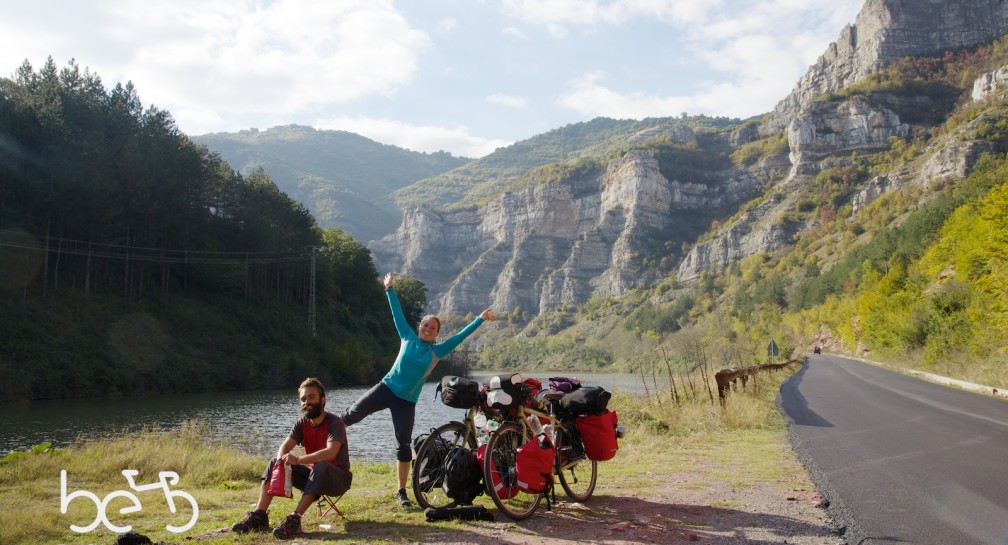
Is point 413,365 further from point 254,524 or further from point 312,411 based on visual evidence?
point 254,524

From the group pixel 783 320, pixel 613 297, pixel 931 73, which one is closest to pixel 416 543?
pixel 783 320

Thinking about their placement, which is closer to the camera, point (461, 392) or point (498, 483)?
point (498, 483)

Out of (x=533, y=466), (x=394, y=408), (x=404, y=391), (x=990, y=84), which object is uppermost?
(x=990, y=84)

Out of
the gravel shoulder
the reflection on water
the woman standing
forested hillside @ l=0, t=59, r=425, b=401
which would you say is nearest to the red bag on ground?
the gravel shoulder

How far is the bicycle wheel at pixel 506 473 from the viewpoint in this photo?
543cm

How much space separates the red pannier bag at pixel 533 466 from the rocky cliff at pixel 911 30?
594 ft

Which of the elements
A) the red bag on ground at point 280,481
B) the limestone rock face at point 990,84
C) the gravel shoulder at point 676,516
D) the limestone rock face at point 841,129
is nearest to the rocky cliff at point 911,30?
the limestone rock face at point 841,129

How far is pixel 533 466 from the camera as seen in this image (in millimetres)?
5582

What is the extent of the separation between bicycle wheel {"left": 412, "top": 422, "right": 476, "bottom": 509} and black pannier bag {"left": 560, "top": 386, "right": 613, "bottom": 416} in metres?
0.97

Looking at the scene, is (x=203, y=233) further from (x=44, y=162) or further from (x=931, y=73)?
(x=931, y=73)

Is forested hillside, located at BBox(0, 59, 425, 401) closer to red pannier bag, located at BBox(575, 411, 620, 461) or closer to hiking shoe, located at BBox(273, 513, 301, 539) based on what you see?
Answer: hiking shoe, located at BBox(273, 513, 301, 539)

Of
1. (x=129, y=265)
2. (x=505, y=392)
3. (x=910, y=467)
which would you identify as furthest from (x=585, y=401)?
(x=129, y=265)

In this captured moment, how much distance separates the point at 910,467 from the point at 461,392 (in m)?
5.49

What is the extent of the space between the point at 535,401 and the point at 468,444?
2.32 feet
